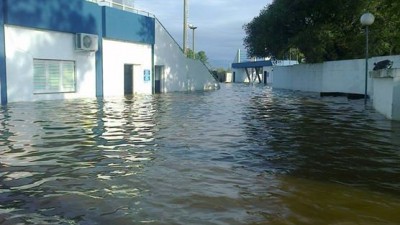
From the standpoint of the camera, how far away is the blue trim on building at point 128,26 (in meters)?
27.6

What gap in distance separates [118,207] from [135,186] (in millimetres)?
849

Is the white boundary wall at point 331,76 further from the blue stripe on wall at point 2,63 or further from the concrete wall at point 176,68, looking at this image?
the blue stripe on wall at point 2,63

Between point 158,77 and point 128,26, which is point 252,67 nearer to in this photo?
point 158,77

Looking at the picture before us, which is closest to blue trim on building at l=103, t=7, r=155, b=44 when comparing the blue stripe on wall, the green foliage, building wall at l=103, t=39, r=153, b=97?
building wall at l=103, t=39, r=153, b=97

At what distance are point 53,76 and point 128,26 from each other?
297 inches

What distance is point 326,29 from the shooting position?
104 feet

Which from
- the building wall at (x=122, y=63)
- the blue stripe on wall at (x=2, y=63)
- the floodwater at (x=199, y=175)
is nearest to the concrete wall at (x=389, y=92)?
the floodwater at (x=199, y=175)

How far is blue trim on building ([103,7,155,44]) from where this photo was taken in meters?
27.6

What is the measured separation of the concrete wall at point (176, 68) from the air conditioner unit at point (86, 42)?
339 inches

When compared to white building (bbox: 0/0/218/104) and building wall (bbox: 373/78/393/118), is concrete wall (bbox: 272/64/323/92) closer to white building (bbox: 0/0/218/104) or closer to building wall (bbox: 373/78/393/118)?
white building (bbox: 0/0/218/104)

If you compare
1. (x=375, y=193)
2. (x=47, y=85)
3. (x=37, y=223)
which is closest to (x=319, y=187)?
(x=375, y=193)

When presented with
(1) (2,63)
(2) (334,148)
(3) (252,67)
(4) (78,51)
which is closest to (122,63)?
(4) (78,51)

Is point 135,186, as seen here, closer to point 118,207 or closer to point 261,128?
point 118,207

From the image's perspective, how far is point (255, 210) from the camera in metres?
4.62
